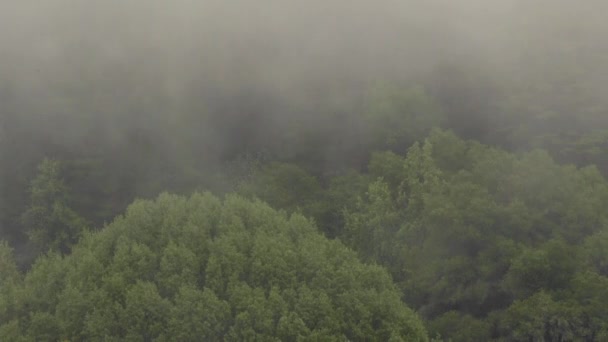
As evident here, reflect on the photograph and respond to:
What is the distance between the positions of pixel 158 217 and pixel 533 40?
50.0m

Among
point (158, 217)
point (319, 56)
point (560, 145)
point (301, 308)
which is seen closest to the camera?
point (301, 308)

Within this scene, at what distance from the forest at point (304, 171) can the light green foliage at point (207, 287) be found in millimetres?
127

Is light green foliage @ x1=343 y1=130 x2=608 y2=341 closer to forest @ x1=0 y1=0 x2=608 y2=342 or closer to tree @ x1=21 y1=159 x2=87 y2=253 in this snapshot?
forest @ x1=0 y1=0 x2=608 y2=342

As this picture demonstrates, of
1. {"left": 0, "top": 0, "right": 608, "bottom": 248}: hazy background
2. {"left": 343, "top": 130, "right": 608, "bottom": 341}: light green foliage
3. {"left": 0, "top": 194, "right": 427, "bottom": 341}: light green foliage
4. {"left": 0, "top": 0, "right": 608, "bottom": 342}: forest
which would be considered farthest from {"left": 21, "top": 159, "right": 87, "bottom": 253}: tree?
{"left": 343, "top": 130, "right": 608, "bottom": 341}: light green foliage

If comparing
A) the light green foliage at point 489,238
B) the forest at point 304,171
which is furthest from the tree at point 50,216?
the light green foliage at point 489,238

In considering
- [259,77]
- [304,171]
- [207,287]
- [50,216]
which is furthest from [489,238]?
[259,77]

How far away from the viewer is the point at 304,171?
5966 centimetres

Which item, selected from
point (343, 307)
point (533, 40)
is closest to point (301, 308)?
point (343, 307)

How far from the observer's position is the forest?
1473 inches

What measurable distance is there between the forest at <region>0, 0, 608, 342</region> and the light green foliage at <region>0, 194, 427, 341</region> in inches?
5.0

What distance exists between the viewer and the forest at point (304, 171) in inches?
1473

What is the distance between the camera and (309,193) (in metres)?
57.2

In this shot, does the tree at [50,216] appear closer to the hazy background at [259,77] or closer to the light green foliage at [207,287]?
the hazy background at [259,77]

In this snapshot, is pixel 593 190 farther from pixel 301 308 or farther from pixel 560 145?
pixel 301 308
